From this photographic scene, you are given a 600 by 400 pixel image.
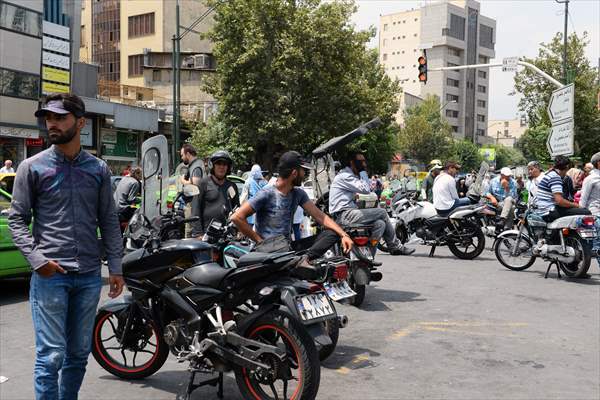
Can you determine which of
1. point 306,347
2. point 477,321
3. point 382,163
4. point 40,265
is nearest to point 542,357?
point 477,321

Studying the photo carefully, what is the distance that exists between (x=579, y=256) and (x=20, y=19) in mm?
26887

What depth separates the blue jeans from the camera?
367 cm

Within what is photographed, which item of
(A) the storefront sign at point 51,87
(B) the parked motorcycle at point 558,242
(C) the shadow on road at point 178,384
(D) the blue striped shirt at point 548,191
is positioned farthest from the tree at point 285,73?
(C) the shadow on road at point 178,384

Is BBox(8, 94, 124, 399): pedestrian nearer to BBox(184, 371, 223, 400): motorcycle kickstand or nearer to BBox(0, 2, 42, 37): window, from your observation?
BBox(184, 371, 223, 400): motorcycle kickstand

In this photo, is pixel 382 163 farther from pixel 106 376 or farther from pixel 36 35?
pixel 106 376

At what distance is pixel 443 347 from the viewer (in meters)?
6.29

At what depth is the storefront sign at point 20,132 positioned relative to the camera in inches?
1072

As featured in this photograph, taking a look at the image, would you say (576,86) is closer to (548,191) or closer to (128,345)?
(548,191)

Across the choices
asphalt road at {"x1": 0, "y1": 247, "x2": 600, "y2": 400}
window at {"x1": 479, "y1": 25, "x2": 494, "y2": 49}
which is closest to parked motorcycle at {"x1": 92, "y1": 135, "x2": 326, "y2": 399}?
asphalt road at {"x1": 0, "y1": 247, "x2": 600, "y2": 400}

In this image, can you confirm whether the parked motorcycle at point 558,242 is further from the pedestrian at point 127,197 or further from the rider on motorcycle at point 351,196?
the pedestrian at point 127,197

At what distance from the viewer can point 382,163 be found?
161 feet

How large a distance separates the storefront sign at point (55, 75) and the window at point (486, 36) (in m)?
113

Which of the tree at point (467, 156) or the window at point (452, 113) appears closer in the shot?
the tree at point (467, 156)

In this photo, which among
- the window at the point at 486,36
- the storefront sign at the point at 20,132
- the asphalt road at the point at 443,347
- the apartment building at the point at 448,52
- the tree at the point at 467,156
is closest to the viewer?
the asphalt road at the point at 443,347
